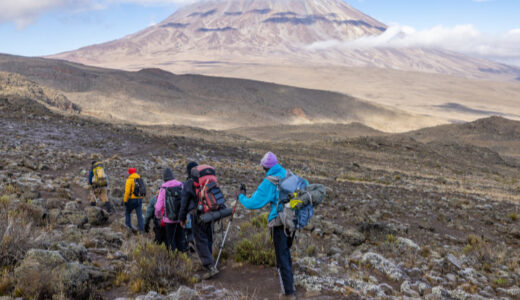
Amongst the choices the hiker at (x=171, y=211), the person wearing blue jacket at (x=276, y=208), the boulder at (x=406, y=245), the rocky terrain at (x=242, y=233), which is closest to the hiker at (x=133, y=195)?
the rocky terrain at (x=242, y=233)

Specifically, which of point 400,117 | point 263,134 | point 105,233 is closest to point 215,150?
point 105,233

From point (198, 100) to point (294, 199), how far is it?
47849mm

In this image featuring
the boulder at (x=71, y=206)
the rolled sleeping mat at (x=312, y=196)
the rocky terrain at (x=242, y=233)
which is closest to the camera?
the rolled sleeping mat at (x=312, y=196)

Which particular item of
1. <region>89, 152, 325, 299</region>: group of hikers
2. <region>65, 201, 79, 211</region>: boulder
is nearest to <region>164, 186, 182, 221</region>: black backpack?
<region>89, 152, 325, 299</region>: group of hikers

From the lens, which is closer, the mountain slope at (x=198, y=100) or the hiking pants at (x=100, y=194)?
the hiking pants at (x=100, y=194)

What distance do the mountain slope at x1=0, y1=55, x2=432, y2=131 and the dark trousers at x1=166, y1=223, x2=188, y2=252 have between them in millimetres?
34345

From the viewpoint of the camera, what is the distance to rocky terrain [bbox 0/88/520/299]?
13.0 feet

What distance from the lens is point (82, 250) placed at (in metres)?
4.43

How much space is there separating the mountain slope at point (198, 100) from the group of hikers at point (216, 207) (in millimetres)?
Result: 34404

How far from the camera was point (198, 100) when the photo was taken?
50.5 meters

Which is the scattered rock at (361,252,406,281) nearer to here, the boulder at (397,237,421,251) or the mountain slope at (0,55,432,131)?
the boulder at (397,237,421,251)

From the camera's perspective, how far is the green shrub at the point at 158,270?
3924 millimetres

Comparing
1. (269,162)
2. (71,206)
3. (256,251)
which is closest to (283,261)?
(256,251)

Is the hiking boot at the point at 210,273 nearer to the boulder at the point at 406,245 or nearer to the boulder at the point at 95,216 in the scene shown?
the boulder at the point at 95,216
